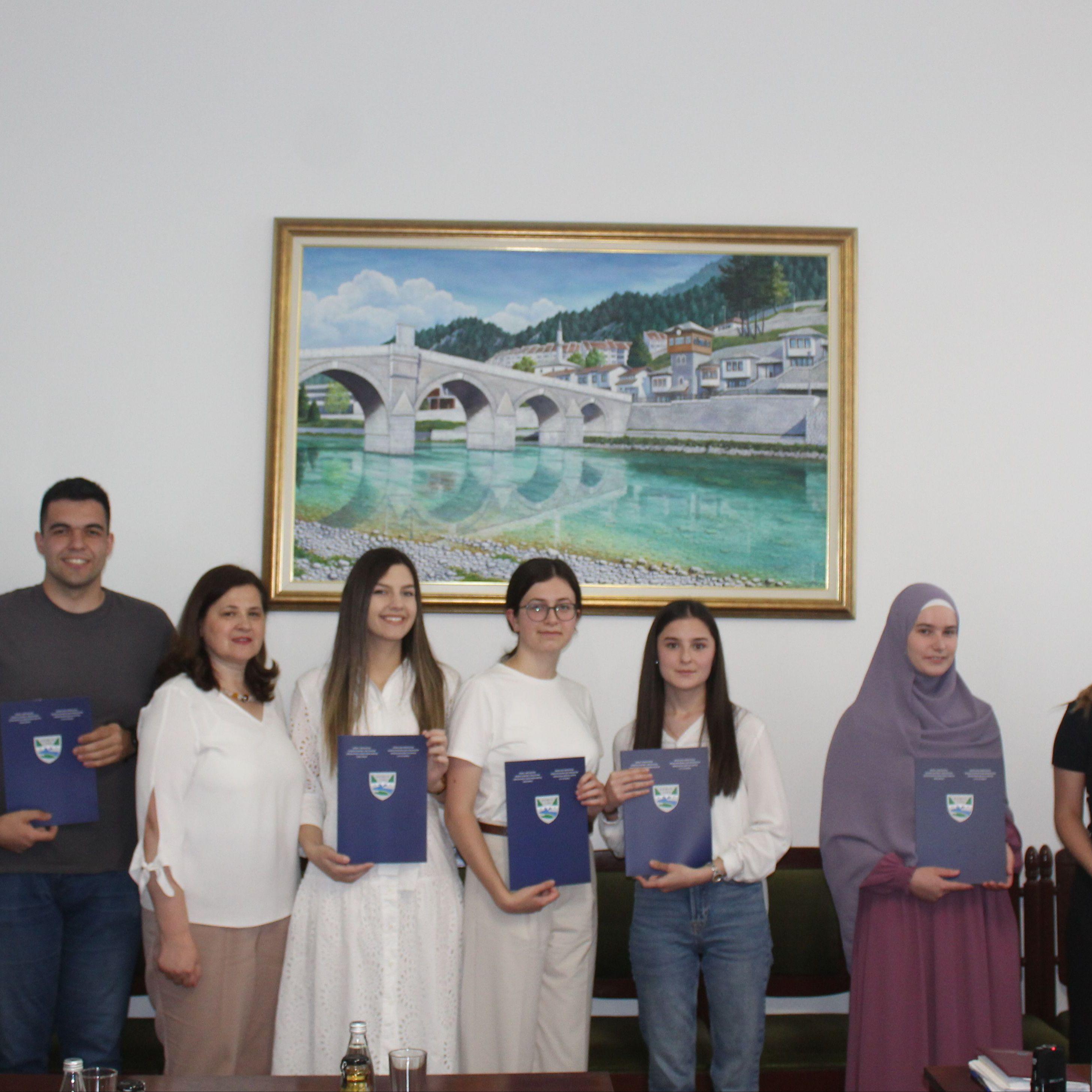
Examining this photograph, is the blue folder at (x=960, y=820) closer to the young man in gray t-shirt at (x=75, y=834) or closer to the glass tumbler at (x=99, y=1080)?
the glass tumbler at (x=99, y=1080)

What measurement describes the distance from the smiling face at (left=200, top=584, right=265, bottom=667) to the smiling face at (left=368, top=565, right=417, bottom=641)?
0.32 meters

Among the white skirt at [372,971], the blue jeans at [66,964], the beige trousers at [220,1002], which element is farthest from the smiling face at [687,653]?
the blue jeans at [66,964]

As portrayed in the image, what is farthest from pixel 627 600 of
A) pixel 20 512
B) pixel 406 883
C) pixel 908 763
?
pixel 20 512

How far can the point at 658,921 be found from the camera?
9.36 feet

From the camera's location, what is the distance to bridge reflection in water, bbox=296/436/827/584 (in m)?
3.79

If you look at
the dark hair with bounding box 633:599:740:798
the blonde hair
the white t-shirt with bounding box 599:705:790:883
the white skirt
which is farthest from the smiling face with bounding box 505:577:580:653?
the blonde hair

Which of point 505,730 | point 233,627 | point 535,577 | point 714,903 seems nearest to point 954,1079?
point 714,903

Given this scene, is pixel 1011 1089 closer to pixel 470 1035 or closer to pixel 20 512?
pixel 470 1035

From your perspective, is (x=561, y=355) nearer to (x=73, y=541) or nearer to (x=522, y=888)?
(x=73, y=541)

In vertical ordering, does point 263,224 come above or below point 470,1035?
above

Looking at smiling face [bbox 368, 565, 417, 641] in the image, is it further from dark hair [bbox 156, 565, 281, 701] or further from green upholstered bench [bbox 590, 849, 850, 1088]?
green upholstered bench [bbox 590, 849, 850, 1088]

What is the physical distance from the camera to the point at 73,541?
9.93ft

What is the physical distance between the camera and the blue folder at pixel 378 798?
2.70 m

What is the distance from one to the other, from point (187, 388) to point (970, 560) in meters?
2.91
